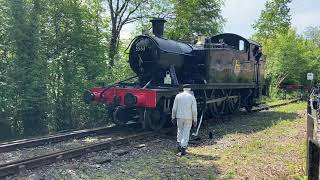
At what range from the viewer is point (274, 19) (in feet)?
116

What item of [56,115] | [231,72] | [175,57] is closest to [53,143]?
[56,115]

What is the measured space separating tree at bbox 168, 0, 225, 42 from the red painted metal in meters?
10.8

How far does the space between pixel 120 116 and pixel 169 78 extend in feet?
6.10

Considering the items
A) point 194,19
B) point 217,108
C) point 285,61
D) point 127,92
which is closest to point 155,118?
point 127,92

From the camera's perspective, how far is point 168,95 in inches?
451

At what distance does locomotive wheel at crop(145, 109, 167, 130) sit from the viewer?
37.4 ft

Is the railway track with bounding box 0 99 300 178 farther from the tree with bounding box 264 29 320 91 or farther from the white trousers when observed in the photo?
the tree with bounding box 264 29 320 91

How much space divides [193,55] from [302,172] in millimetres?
6862

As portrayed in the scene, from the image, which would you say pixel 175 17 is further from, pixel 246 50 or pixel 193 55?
pixel 193 55

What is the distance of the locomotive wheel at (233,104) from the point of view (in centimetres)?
1575

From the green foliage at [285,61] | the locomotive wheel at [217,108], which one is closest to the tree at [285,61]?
the green foliage at [285,61]

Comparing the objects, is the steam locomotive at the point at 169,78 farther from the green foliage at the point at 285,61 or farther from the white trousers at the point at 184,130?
the green foliage at the point at 285,61

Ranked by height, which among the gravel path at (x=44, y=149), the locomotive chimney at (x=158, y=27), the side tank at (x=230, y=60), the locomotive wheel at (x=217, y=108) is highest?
the locomotive chimney at (x=158, y=27)

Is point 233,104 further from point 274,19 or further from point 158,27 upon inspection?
point 274,19
